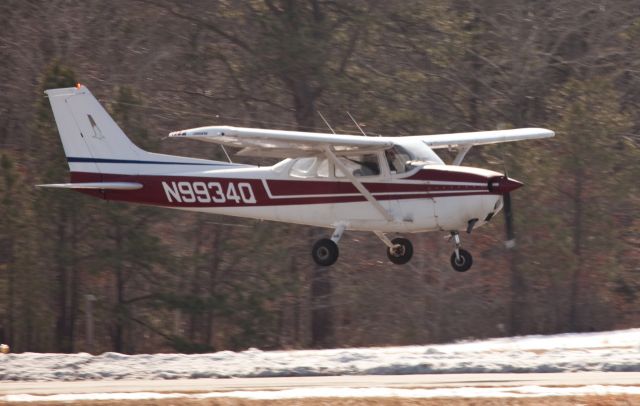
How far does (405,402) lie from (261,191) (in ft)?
23.6

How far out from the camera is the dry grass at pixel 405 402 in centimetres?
1462

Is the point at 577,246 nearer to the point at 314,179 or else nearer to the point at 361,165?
the point at 361,165

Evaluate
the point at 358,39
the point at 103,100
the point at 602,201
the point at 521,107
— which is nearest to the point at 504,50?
the point at 521,107

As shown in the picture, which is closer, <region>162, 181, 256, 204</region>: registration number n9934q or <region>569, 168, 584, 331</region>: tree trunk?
<region>162, 181, 256, 204</region>: registration number n9934q

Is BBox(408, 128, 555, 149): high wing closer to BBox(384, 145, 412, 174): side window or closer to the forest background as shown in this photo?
BBox(384, 145, 412, 174): side window

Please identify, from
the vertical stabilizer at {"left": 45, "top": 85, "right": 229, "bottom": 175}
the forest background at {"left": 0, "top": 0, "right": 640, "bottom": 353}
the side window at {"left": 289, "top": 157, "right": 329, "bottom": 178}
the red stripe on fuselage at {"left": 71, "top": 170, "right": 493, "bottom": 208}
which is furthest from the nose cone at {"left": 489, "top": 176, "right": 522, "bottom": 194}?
the forest background at {"left": 0, "top": 0, "right": 640, "bottom": 353}

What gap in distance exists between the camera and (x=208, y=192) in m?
21.6

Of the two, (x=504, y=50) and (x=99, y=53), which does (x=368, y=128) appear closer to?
(x=504, y=50)

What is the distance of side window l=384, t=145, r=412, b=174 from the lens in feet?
66.0

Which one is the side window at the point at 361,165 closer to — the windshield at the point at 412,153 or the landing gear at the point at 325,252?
the windshield at the point at 412,153

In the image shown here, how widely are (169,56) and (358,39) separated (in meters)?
5.60

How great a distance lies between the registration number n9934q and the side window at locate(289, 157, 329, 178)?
2.91 feet

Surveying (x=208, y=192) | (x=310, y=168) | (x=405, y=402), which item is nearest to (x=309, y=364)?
(x=310, y=168)

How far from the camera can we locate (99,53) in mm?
36094
